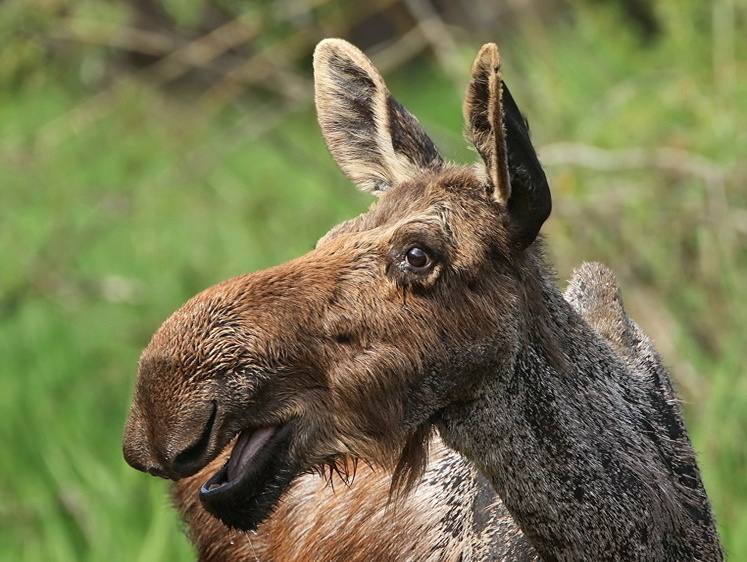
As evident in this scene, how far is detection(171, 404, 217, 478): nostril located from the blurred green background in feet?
8.04

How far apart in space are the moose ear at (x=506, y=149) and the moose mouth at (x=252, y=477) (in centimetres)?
77

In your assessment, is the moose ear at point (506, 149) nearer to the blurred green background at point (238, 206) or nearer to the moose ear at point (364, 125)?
the moose ear at point (364, 125)

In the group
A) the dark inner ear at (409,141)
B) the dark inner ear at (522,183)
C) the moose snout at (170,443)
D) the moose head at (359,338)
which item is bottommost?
the moose snout at (170,443)

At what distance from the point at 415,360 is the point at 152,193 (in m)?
4.83

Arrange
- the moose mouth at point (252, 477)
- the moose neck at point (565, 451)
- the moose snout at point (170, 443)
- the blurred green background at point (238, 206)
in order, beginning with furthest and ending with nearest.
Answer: the blurred green background at point (238, 206) < the moose neck at point (565, 451) < the moose mouth at point (252, 477) < the moose snout at point (170, 443)

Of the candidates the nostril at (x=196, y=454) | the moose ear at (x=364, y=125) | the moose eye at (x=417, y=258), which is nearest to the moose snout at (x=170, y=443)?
the nostril at (x=196, y=454)

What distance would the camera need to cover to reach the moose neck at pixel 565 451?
2.97 meters

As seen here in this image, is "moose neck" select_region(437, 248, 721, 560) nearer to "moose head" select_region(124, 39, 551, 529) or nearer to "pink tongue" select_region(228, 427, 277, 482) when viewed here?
"moose head" select_region(124, 39, 551, 529)

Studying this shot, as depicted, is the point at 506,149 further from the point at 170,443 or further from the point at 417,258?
the point at 170,443

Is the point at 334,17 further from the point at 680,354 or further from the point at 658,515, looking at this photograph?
the point at 658,515

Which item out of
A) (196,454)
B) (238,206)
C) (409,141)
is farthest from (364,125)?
(238,206)

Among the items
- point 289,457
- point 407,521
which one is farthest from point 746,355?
point 289,457

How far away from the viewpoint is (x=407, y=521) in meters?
3.57

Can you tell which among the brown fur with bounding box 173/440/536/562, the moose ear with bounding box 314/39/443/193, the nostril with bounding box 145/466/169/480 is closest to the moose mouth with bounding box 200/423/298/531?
the nostril with bounding box 145/466/169/480
